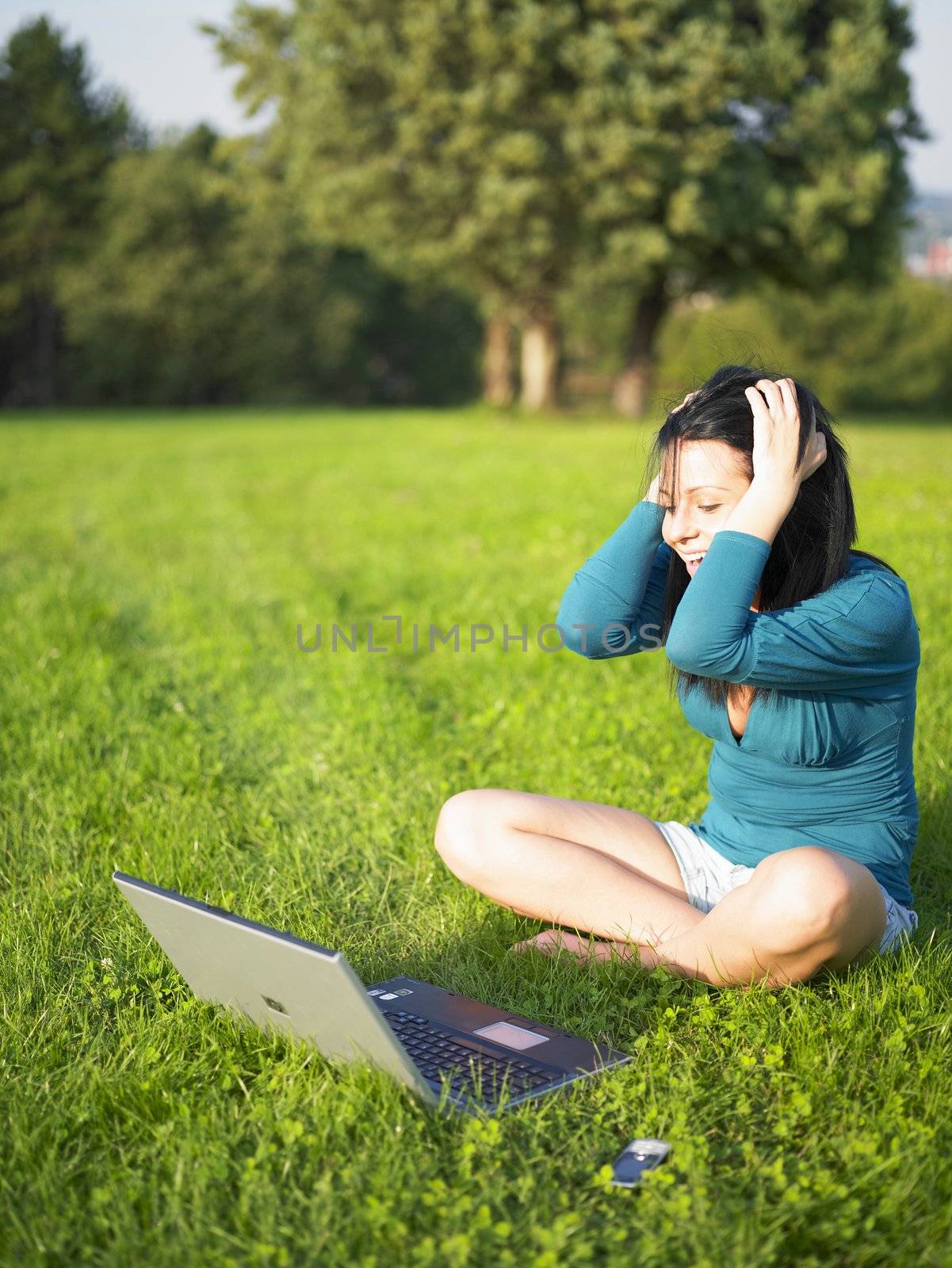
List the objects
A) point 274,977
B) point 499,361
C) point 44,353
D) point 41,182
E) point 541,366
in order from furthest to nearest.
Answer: point 44,353, point 41,182, point 499,361, point 541,366, point 274,977

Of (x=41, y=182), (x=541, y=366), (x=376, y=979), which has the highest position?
(x=41, y=182)

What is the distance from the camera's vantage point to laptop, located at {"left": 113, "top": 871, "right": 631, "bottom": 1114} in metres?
2.22

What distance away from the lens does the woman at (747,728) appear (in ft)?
8.74

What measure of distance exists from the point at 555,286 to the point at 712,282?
4.04 meters

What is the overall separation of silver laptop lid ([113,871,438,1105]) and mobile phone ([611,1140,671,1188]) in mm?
376

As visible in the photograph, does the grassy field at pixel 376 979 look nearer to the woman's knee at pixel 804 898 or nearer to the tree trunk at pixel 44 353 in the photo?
the woman's knee at pixel 804 898

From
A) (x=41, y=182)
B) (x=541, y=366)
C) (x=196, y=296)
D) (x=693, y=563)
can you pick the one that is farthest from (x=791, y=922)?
(x=41, y=182)

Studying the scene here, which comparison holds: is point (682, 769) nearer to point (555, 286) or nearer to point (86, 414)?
point (555, 286)

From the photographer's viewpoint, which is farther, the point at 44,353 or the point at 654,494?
the point at 44,353

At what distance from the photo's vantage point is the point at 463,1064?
8.45 ft

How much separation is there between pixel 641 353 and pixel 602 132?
788 centimetres

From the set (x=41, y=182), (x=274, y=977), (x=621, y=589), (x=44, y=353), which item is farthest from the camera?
(x=44, y=353)

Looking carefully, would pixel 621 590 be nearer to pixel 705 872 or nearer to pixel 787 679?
pixel 787 679

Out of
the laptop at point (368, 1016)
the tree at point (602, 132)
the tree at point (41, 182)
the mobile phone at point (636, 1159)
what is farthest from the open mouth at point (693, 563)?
the tree at point (41, 182)
